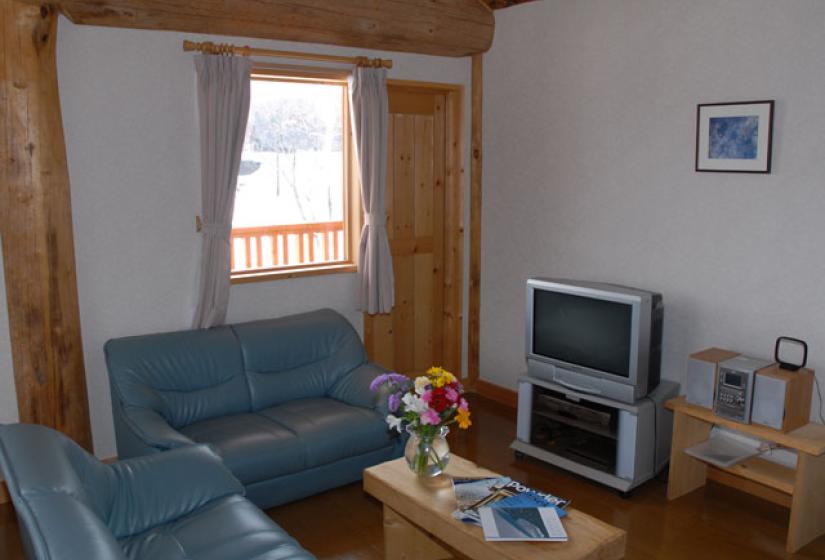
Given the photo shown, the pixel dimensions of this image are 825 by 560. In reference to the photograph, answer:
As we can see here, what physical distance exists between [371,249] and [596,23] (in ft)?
6.43

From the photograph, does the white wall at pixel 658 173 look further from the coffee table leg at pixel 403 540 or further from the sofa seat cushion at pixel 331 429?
A: the coffee table leg at pixel 403 540

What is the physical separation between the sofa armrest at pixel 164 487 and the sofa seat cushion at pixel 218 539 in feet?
0.14

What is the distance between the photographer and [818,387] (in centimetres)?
370

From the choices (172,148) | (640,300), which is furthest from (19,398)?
(640,300)

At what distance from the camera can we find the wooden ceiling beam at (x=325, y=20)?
3.74 m

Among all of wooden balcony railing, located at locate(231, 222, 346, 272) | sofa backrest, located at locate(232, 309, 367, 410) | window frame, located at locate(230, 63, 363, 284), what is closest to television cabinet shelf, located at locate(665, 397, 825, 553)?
sofa backrest, located at locate(232, 309, 367, 410)

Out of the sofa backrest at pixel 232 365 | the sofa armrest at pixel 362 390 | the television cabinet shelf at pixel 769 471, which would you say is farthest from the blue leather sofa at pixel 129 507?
the television cabinet shelf at pixel 769 471

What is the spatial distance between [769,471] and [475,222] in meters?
2.60

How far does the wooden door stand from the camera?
5.21m

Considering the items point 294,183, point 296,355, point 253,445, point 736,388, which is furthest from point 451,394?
point 294,183

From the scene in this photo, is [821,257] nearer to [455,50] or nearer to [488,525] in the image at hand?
[488,525]

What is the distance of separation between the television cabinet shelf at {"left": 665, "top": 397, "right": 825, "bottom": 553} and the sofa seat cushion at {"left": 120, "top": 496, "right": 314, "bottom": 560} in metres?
2.18

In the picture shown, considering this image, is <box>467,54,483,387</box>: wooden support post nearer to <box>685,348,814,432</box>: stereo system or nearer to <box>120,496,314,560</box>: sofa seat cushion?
<box>685,348,814,432</box>: stereo system

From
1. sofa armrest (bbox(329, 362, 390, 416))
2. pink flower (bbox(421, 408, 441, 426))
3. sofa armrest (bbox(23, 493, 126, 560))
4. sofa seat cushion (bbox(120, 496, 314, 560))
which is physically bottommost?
sofa seat cushion (bbox(120, 496, 314, 560))
